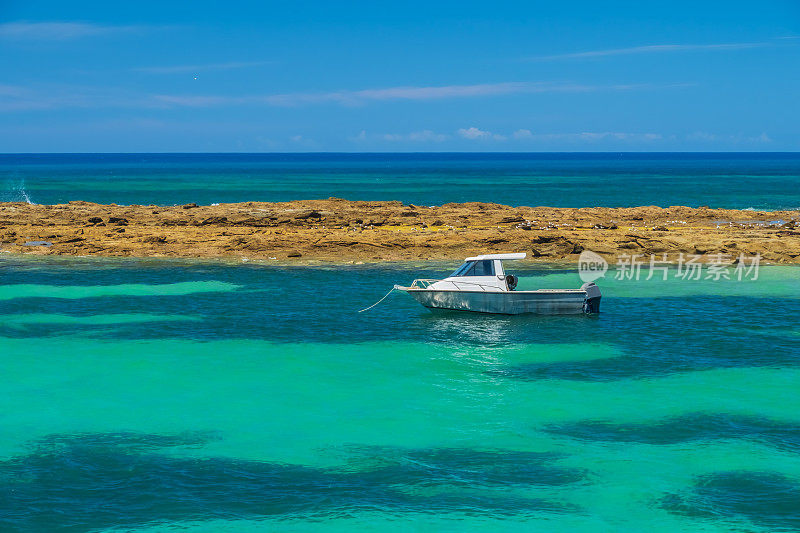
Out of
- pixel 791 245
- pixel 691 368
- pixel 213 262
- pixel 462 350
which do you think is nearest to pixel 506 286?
pixel 462 350

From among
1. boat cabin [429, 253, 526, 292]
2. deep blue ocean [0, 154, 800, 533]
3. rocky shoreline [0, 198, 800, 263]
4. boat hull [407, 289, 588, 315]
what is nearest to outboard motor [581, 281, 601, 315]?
boat hull [407, 289, 588, 315]

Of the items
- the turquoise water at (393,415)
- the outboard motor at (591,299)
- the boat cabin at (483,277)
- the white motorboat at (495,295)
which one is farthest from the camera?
the boat cabin at (483,277)

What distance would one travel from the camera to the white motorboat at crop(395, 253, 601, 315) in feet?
102

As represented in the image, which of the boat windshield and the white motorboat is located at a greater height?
the boat windshield

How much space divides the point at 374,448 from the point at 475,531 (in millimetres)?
4204

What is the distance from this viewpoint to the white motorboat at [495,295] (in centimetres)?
3122

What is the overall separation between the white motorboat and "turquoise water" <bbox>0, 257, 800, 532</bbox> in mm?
658

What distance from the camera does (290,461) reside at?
17.4 metres

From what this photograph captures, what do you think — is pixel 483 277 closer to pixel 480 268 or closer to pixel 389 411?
pixel 480 268

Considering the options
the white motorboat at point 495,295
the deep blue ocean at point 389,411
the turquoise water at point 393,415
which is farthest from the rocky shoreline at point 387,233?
the white motorboat at point 495,295

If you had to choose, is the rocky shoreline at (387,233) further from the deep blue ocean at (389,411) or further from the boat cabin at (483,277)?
the boat cabin at (483,277)

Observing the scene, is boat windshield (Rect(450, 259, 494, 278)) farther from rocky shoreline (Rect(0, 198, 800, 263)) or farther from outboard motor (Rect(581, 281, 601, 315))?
rocky shoreline (Rect(0, 198, 800, 263))

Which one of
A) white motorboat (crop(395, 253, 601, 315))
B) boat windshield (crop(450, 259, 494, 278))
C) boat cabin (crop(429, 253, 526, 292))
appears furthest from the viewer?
boat windshield (crop(450, 259, 494, 278))

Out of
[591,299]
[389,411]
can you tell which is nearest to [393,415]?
[389,411]
